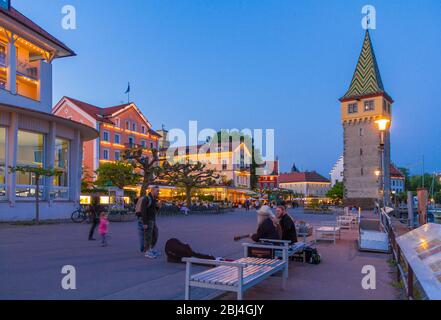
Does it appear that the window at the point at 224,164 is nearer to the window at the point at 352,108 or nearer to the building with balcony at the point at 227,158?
the building with balcony at the point at 227,158

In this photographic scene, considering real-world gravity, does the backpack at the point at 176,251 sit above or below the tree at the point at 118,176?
below

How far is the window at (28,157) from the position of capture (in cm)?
2303

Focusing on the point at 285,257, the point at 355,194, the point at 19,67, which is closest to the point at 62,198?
the point at 19,67

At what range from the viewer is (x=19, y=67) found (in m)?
27.2

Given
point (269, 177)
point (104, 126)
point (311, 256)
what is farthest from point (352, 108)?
point (311, 256)

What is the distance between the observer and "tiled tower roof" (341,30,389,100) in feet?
237

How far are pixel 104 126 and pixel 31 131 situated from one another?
36.0m

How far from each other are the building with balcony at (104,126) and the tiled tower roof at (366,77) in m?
39.4

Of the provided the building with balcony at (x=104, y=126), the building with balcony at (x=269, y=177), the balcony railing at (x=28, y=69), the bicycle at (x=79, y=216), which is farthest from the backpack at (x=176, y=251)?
the building with balcony at (x=269, y=177)

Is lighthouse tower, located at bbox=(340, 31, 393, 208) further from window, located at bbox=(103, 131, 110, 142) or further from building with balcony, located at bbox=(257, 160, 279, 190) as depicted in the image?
window, located at bbox=(103, 131, 110, 142)

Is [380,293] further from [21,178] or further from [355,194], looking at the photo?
[355,194]

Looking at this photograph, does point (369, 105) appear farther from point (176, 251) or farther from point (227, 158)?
point (176, 251)

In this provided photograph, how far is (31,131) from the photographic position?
77.0 feet
